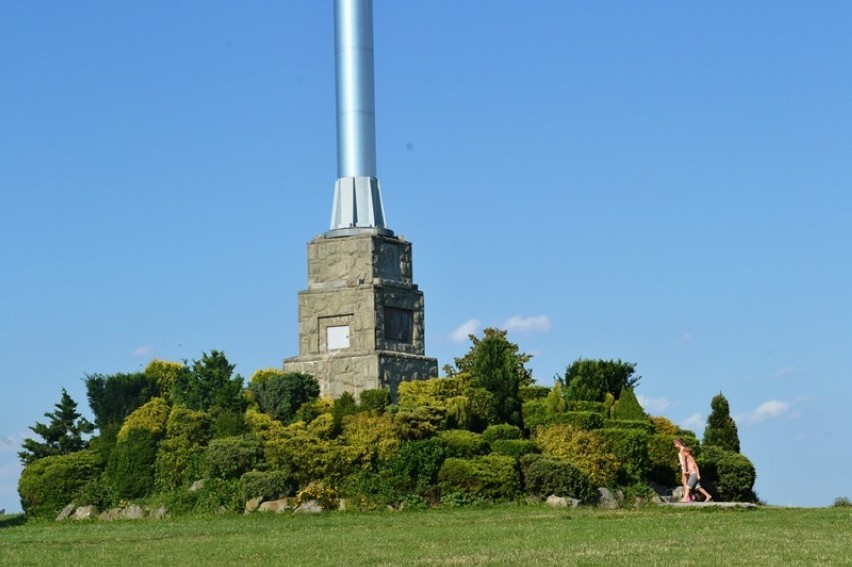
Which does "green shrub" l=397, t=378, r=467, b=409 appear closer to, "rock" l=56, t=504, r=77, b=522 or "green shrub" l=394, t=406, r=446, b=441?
"green shrub" l=394, t=406, r=446, b=441

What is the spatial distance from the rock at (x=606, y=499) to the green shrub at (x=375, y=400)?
6969mm

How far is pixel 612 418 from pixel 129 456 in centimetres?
1333

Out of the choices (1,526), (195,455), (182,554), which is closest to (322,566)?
(182,554)

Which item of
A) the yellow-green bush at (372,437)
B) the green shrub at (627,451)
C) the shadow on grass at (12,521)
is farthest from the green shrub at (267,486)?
the green shrub at (627,451)

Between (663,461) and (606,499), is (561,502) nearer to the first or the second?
(606,499)

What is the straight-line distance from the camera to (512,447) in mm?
36406

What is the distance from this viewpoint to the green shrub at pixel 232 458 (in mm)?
36188

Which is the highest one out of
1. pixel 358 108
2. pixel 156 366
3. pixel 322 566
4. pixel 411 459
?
pixel 358 108

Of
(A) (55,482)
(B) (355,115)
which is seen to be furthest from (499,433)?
(B) (355,115)

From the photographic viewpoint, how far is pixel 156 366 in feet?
170

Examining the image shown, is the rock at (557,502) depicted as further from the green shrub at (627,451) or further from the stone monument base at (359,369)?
the stone monument base at (359,369)

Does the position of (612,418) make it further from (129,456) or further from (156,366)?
(156,366)

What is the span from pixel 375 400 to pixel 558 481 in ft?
23.6

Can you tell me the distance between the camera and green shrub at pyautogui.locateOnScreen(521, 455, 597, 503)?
3453cm
